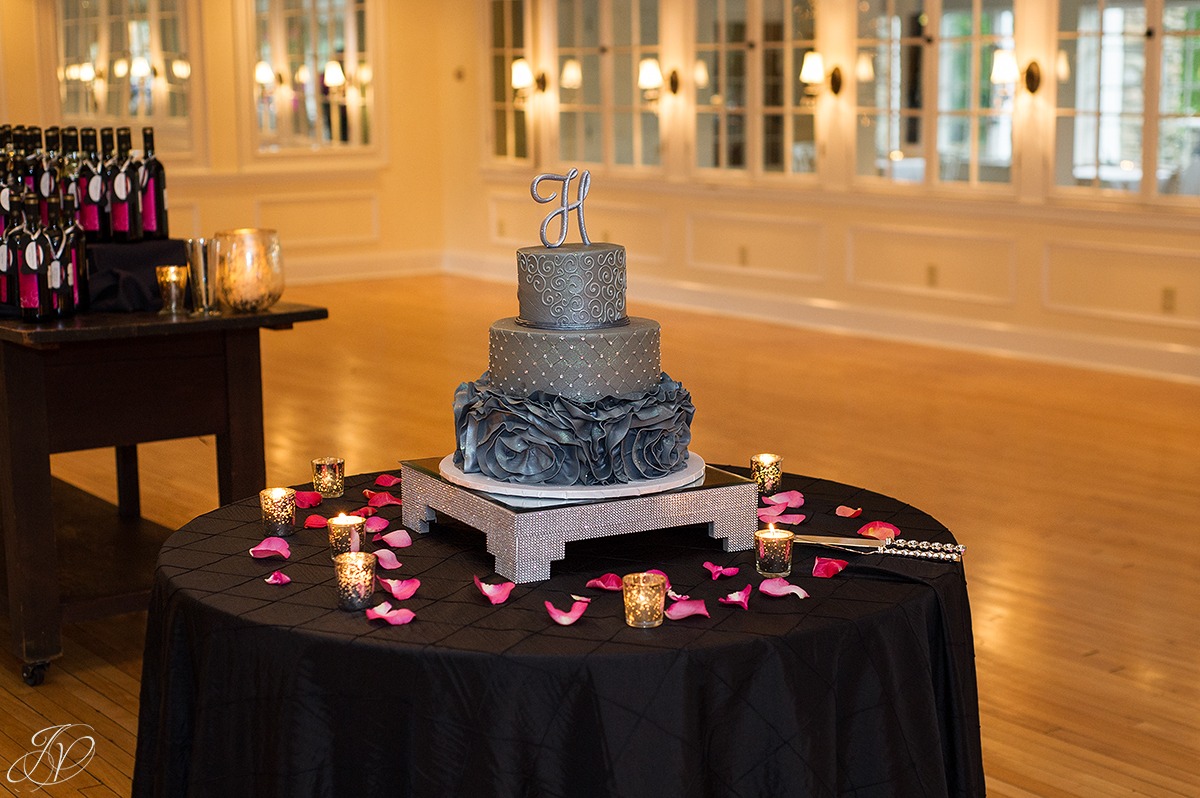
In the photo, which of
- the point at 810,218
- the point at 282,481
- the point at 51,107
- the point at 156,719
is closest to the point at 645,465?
the point at 156,719

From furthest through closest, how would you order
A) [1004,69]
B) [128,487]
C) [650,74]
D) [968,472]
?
[650,74], [1004,69], [968,472], [128,487]

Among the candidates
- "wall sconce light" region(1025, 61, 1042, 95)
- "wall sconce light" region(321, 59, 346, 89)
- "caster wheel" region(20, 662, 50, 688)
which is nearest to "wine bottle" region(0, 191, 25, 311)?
"caster wheel" region(20, 662, 50, 688)

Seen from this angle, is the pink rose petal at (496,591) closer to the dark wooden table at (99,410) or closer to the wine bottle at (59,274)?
the dark wooden table at (99,410)

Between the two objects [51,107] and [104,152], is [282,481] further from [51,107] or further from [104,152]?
[51,107]

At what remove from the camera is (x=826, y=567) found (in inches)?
78.5

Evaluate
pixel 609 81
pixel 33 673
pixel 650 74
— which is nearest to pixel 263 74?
pixel 609 81

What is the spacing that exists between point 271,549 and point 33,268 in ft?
5.24

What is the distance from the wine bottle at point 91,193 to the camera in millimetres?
3752

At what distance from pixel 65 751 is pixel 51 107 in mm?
7989

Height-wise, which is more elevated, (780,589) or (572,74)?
(572,74)

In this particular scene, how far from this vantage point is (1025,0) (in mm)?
7559

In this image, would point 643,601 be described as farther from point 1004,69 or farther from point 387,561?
point 1004,69

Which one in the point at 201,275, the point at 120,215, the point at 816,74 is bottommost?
the point at 201,275

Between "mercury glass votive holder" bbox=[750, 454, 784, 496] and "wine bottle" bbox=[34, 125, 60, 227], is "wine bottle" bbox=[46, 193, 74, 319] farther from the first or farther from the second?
"mercury glass votive holder" bbox=[750, 454, 784, 496]
